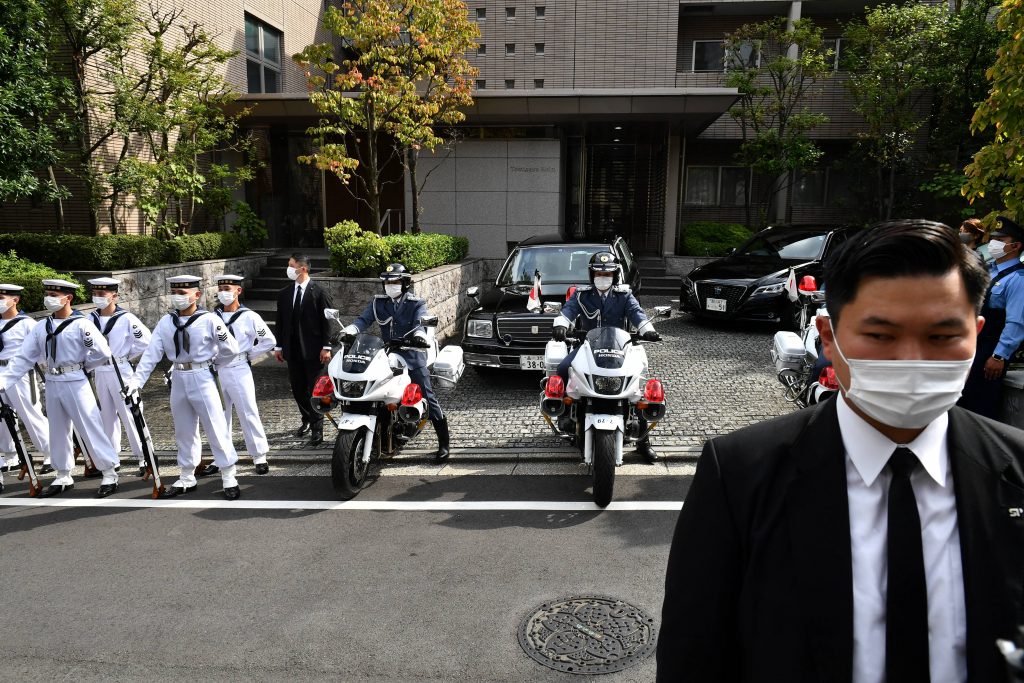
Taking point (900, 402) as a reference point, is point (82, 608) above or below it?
below

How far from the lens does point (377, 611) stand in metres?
4.20


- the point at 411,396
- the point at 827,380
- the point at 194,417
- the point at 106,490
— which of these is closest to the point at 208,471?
the point at 194,417

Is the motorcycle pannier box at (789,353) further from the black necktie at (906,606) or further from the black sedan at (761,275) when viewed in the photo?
the black necktie at (906,606)

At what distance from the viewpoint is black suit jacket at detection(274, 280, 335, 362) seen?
7746mm

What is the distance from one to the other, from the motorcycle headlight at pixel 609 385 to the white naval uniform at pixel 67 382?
438 centimetres

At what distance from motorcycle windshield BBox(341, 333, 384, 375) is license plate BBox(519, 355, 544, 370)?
3221 mm

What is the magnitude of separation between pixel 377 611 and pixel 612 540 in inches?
68.6

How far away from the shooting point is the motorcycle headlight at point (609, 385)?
587cm

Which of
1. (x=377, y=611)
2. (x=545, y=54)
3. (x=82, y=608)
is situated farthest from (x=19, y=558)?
(x=545, y=54)

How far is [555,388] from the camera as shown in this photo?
6.36 metres

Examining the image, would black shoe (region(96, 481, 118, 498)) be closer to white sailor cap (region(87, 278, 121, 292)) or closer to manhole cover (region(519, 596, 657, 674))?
white sailor cap (region(87, 278, 121, 292))

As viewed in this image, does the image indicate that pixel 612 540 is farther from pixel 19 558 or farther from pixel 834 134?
pixel 834 134

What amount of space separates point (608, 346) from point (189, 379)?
368 centimetres

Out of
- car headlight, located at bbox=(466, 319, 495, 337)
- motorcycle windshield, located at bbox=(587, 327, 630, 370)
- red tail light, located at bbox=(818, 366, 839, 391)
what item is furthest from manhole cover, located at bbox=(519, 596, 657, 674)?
car headlight, located at bbox=(466, 319, 495, 337)
